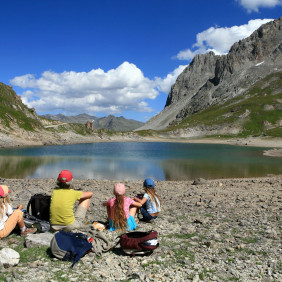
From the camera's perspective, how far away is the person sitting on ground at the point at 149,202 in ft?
44.7

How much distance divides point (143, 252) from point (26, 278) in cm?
370

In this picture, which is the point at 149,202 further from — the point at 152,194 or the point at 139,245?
the point at 139,245

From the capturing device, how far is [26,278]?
7684 millimetres

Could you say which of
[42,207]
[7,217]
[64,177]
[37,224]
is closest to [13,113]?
[42,207]

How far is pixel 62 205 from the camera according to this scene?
1063cm

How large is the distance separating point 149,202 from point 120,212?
245cm

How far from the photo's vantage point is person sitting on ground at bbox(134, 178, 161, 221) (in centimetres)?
1361

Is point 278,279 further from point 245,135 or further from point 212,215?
point 245,135

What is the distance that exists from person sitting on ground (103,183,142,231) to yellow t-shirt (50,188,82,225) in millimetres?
1674

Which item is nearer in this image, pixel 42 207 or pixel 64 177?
pixel 64 177

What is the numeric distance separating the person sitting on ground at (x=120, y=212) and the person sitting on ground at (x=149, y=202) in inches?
52.6

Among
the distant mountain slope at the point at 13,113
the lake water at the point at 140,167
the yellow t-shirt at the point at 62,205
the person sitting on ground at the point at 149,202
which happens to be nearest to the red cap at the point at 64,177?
the yellow t-shirt at the point at 62,205

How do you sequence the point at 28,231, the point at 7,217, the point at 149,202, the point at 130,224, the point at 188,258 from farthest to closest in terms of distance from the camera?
1. the point at 149,202
2. the point at 130,224
3. the point at 28,231
4. the point at 7,217
5. the point at 188,258

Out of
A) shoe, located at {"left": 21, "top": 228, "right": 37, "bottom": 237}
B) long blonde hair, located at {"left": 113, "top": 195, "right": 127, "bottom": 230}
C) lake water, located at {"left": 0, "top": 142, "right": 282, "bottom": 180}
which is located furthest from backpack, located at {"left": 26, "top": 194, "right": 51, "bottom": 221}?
lake water, located at {"left": 0, "top": 142, "right": 282, "bottom": 180}
